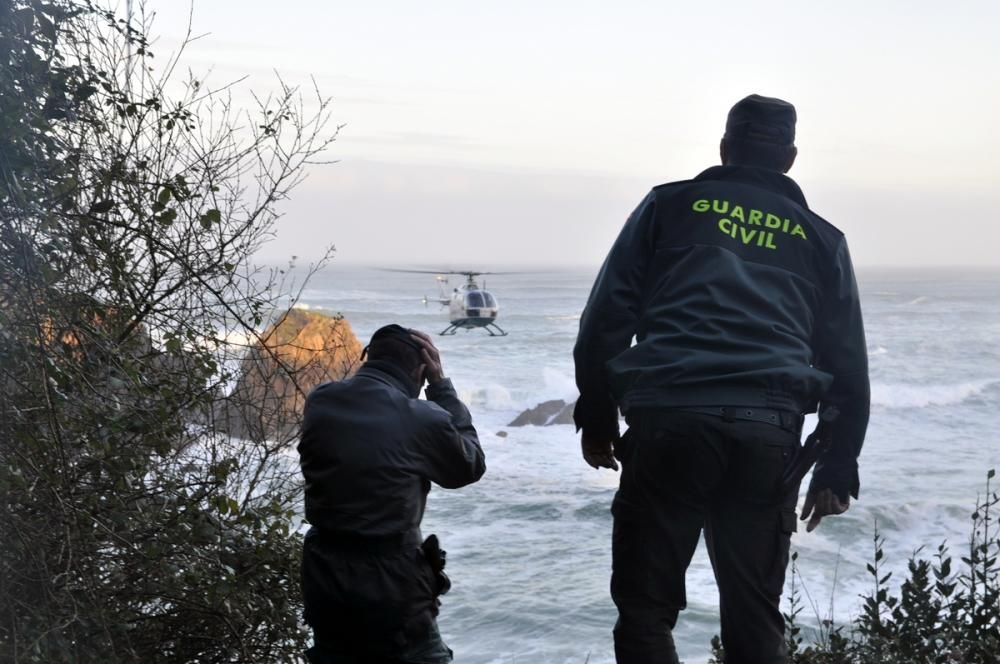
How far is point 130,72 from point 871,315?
79101 millimetres

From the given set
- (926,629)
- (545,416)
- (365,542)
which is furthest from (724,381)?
(545,416)

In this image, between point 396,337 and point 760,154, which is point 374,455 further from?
point 760,154

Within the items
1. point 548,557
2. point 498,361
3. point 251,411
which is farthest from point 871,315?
point 251,411

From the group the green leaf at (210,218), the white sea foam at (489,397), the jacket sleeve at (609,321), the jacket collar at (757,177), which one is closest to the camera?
the jacket sleeve at (609,321)

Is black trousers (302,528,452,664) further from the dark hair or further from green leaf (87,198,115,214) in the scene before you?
green leaf (87,198,115,214)

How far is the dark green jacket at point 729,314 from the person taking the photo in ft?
9.62

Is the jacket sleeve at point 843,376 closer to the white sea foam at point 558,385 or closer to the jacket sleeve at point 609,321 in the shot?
the jacket sleeve at point 609,321

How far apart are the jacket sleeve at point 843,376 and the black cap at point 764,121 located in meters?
0.37

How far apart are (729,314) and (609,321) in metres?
0.34

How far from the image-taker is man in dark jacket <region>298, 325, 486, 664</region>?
317 centimetres

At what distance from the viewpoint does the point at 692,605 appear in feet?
43.9

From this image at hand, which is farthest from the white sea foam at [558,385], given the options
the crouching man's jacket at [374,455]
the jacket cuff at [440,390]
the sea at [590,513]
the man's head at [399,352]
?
the crouching man's jacket at [374,455]

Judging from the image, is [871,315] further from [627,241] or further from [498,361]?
[627,241]

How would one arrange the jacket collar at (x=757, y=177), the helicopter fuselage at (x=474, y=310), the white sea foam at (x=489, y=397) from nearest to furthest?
1. the jacket collar at (x=757, y=177)
2. the white sea foam at (x=489, y=397)
3. the helicopter fuselage at (x=474, y=310)
